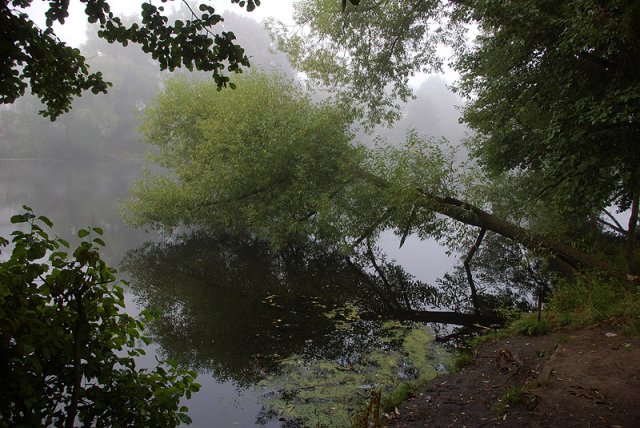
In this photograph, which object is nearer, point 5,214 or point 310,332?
point 310,332

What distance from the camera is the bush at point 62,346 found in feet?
6.57

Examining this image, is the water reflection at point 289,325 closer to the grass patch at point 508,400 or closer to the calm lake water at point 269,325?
the calm lake water at point 269,325

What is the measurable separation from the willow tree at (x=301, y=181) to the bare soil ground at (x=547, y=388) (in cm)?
620

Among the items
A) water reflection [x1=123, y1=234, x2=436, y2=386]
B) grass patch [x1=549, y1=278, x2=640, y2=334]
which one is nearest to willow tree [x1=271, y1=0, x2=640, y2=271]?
grass patch [x1=549, y1=278, x2=640, y2=334]

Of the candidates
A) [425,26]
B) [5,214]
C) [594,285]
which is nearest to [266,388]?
[594,285]

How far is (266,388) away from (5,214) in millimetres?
24340

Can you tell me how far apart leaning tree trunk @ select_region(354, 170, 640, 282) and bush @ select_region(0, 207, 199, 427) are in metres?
10.9

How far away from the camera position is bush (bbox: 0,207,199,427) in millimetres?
2003

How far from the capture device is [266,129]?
15766 mm

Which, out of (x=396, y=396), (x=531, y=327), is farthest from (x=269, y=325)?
(x=531, y=327)

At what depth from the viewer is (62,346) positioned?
7.16ft

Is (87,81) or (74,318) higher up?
(87,81)

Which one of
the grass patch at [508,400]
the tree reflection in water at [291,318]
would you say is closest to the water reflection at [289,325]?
the tree reflection in water at [291,318]

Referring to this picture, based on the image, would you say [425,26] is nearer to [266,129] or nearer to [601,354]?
[266,129]
